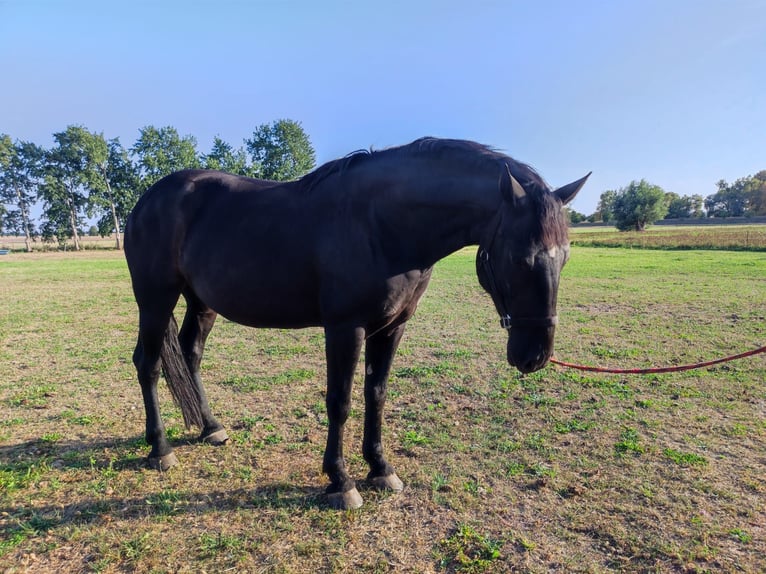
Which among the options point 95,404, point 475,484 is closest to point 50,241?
point 95,404

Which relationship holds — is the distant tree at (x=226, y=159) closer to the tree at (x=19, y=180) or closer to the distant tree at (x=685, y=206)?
the tree at (x=19, y=180)

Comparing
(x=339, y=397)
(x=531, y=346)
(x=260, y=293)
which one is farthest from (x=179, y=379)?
(x=531, y=346)

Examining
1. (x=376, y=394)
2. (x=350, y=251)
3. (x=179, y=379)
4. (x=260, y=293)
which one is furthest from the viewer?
(x=179, y=379)

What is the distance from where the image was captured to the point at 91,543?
7.50 feet

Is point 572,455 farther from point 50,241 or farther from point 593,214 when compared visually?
point 593,214

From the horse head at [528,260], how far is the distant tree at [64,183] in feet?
210

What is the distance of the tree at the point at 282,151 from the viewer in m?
53.8

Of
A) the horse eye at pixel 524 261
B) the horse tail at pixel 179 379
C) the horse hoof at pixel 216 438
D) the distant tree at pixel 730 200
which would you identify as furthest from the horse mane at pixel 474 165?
the distant tree at pixel 730 200

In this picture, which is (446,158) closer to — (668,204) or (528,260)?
(528,260)

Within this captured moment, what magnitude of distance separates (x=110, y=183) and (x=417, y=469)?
6551 cm

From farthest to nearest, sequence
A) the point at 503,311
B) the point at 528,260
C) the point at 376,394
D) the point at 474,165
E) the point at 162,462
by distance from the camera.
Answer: the point at 162,462
the point at 376,394
the point at 474,165
the point at 503,311
the point at 528,260

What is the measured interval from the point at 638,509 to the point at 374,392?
72.2 inches

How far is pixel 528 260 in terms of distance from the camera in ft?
6.66

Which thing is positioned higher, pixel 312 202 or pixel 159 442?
pixel 312 202
